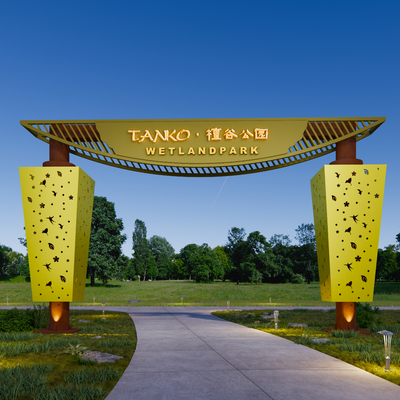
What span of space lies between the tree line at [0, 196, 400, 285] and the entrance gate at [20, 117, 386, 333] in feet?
97.5

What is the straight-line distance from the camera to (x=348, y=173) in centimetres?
1170

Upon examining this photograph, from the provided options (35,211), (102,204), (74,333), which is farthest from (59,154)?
(102,204)

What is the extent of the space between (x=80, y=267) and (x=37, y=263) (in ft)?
4.31

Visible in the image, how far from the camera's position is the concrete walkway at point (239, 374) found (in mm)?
5453

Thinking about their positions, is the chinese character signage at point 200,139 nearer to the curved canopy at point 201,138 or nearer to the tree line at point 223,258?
the curved canopy at point 201,138

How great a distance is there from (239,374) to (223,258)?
8419 centimetres

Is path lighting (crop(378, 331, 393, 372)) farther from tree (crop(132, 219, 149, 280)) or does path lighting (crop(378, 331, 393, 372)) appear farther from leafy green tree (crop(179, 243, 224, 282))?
tree (crop(132, 219, 149, 280))

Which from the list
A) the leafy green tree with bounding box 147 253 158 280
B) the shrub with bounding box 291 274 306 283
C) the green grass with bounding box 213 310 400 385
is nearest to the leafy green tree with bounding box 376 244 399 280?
the shrub with bounding box 291 274 306 283

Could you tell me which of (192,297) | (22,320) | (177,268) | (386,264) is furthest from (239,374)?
(177,268)

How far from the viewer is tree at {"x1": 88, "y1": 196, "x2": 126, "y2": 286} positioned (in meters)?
41.2

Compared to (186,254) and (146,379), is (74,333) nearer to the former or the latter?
(146,379)

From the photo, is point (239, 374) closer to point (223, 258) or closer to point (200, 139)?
point (200, 139)

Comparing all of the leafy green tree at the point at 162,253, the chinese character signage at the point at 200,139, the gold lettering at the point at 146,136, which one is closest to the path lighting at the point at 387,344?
the chinese character signage at the point at 200,139

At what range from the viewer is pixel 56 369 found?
7000 mm
